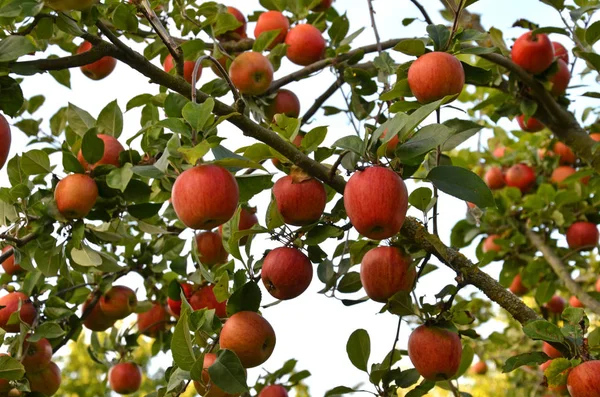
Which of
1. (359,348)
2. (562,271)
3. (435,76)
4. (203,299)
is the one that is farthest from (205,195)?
(562,271)

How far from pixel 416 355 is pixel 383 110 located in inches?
38.1

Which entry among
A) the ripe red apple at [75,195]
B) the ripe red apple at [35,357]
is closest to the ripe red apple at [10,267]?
the ripe red apple at [35,357]

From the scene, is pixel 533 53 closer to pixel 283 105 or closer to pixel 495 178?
pixel 283 105

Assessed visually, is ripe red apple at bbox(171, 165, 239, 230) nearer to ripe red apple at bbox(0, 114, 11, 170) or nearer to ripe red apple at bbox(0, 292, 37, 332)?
ripe red apple at bbox(0, 114, 11, 170)

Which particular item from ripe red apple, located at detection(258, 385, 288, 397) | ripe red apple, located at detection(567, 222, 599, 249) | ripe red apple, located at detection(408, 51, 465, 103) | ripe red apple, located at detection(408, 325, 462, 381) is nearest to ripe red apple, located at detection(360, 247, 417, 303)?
ripe red apple, located at detection(408, 325, 462, 381)

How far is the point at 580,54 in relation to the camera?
2082 mm

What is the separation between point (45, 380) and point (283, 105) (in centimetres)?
119

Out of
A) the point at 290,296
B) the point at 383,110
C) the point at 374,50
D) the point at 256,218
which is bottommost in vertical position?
the point at 290,296

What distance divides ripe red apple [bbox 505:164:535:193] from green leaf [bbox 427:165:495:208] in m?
2.34

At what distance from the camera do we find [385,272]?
5.17 feet

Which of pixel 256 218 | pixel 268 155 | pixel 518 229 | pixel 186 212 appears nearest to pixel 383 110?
pixel 256 218

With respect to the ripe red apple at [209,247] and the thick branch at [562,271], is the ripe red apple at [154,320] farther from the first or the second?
the thick branch at [562,271]

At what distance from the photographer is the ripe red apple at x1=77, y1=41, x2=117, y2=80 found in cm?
241

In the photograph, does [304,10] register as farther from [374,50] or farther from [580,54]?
[580,54]
